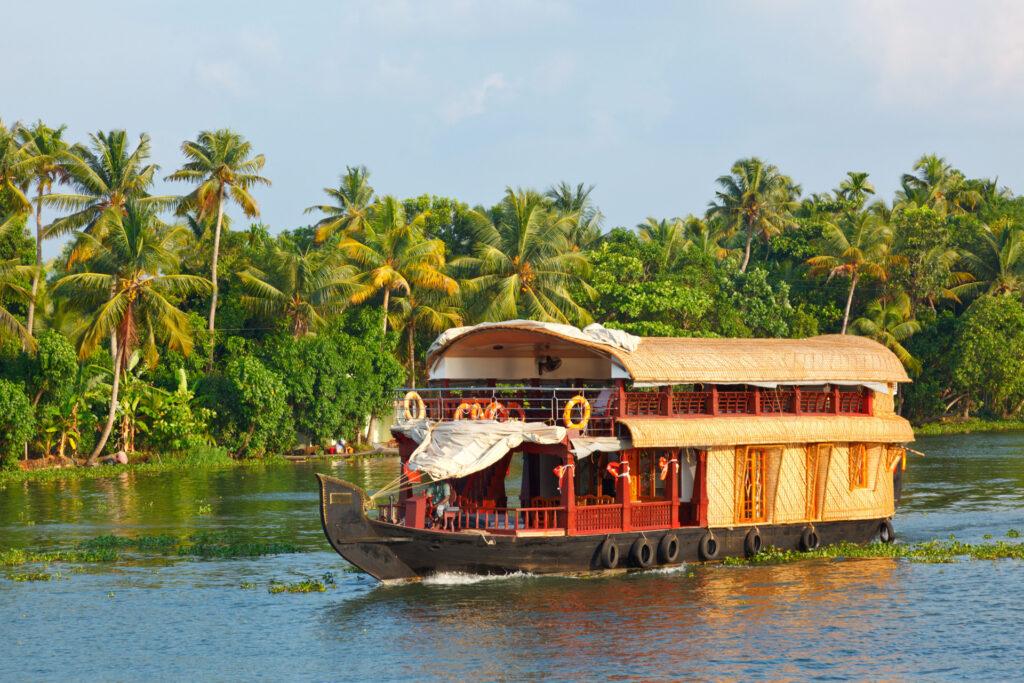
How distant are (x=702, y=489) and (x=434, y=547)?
4.60 metres

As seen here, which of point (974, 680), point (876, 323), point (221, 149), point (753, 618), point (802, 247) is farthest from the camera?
point (802, 247)

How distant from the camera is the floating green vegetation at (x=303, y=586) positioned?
68.0 ft

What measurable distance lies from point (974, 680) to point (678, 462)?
6.67 meters

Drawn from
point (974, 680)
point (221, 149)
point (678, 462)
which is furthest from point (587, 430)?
point (221, 149)

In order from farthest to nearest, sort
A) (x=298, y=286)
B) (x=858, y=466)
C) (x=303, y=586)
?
(x=298, y=286) < (x=858, y=466) < (x=303, y=586)

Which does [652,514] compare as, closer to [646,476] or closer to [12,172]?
[646,476]

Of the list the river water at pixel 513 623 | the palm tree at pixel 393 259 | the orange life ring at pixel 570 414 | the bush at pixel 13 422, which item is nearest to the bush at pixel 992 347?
the palm tree at pixel 393 259

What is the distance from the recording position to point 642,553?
68.3 ft

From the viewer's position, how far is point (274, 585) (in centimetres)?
2117

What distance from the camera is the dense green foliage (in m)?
39.0

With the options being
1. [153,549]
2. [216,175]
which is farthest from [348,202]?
[153,549]

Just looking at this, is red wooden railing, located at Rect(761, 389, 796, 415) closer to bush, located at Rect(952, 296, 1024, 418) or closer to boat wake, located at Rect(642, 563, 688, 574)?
boat wake, located at Rect(642, 563, 688, 574)

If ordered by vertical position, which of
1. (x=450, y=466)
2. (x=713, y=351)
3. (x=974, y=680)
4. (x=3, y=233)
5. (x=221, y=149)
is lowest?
(x=974, y=680)

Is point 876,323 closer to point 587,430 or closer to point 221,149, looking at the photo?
point 221,149
